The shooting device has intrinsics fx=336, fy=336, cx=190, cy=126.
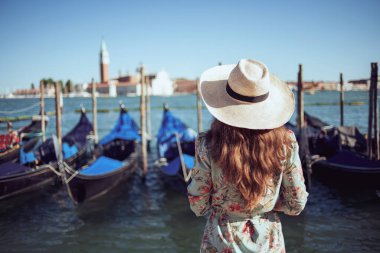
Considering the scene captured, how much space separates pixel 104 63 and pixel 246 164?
3246 inches

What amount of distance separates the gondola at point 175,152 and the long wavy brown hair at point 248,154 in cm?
403

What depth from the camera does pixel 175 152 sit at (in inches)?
273

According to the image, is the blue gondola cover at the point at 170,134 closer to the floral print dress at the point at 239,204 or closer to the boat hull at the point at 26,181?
the boat hull at the point at 26,181

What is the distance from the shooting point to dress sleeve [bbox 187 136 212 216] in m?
0.94

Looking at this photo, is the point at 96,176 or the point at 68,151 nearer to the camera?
the point at 96,176

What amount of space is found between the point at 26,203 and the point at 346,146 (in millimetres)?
6064

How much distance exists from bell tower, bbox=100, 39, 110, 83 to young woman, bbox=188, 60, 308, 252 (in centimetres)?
7984

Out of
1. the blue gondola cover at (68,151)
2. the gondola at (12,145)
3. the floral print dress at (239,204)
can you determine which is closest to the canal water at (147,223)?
the gondola at (12,145)

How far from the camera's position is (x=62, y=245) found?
12.2 feet

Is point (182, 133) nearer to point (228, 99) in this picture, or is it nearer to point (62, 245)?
point (62, 245)

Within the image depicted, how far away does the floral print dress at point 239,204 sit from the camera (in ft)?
3.11

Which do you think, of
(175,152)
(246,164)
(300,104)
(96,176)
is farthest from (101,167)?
(246,164)

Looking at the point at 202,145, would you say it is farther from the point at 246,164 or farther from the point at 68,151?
the point at 68,151

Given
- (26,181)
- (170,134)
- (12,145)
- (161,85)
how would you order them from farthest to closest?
(161,85) → (170,134) → (12,145) → (26,181)
